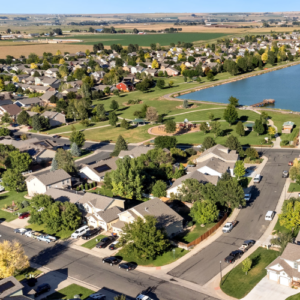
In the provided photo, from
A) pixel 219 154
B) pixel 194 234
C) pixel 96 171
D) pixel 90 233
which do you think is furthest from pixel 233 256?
pixel 96 171

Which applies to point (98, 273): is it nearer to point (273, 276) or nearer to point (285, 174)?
point (273, 276)

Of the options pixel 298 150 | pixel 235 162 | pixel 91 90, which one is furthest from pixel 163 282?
pixel 91 90

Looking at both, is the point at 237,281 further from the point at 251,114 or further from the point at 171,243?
the point at 251,114

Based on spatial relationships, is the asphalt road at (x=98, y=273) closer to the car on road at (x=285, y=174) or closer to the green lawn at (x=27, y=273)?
the green lawn at (x=27, y=273)

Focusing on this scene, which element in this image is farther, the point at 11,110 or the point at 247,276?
the point at 11,110

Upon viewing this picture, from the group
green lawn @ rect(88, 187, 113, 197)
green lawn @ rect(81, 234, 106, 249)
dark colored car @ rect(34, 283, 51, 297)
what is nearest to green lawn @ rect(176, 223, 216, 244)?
green lawn @ rect(81, 234, 106, 249)
